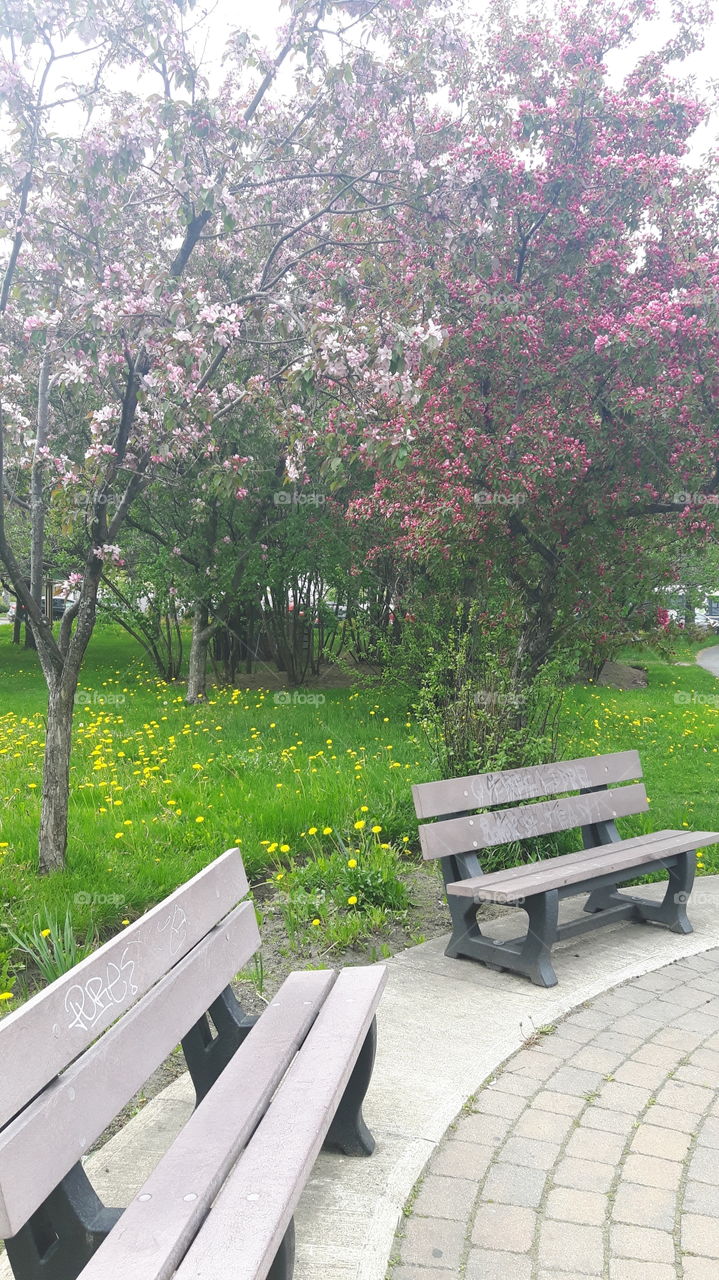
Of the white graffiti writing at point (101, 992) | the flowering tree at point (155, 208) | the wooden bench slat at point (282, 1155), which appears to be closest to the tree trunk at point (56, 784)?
the flowering tree at point (155, 208)

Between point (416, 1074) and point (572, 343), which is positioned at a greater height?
point (572, 343)

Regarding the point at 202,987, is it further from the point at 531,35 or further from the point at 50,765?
the point at 531,35

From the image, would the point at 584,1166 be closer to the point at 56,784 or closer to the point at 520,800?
the point at 520,800

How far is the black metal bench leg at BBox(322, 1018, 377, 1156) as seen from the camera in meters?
2.81

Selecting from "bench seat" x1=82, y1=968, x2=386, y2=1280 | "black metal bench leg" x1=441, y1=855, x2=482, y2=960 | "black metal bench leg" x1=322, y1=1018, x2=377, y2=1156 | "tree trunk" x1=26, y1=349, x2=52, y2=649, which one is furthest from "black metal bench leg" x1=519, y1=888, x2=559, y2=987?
"tree trunk" x1=26, y1=349, x2=52, y2=649

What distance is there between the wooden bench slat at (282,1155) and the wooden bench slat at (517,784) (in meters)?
1.37

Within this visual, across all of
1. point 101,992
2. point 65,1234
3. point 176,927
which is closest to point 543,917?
point 176,927

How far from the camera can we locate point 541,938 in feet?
13.5

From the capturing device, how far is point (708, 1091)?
3.26m

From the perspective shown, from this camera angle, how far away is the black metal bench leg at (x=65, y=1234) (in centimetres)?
189

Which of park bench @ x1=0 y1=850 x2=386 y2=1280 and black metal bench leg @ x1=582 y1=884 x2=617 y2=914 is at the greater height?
park bench @ x1=0 y1=850 x2=386 y2=1280

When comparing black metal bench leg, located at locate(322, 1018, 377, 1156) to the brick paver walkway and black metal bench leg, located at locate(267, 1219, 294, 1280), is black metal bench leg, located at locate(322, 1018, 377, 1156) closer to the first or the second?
the brick paver walkway

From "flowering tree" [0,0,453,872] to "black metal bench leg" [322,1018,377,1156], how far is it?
2818 mm

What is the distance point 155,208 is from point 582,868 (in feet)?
13.6
